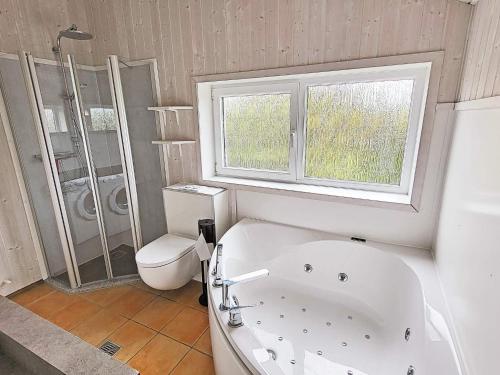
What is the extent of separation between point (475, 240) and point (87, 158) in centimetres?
258

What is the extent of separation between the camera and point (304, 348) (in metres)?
1.64

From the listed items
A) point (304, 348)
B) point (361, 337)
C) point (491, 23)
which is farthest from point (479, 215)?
point (304, 348)

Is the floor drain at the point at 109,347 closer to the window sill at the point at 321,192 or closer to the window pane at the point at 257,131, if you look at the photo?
the window sill at the point at 321,192

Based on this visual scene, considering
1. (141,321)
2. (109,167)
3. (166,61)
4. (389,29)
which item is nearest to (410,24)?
(389,29)

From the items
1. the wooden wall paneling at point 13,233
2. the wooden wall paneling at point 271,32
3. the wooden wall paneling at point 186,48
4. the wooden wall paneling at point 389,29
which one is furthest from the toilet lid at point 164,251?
the wooden wall paneling at point 389,29

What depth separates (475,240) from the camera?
109cm

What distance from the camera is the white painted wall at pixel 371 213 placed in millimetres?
1644

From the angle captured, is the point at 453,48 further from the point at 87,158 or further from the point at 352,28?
the point at 87,158

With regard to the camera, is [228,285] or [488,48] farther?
[228,285]

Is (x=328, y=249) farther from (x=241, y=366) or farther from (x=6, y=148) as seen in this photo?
(x=6, y=148)

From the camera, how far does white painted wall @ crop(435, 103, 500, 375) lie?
90cm

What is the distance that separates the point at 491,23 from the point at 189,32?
1900 mm

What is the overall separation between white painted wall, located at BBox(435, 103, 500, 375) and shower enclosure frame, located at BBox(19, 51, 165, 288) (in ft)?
7.40

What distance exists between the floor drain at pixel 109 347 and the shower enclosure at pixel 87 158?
78cm
